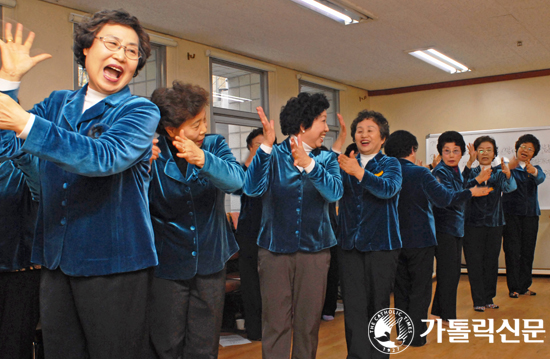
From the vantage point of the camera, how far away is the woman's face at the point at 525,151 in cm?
518

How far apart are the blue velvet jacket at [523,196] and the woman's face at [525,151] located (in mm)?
124

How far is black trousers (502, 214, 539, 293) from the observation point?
5.06 m

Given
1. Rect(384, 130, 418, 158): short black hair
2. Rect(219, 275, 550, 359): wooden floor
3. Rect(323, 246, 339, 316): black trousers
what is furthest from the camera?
Rect(323, 246, 339, 316): black trousers

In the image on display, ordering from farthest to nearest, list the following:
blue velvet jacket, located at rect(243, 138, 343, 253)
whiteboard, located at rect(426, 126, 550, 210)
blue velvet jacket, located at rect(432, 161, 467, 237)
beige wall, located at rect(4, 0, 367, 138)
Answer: whiteboard, located at rect(426, 126, 550, 210), beige wall, located at rect(4, 0, 367, 138), blue velvet jacket, located at rect(432, 161, 467, 237), blue velvet jacket, located at rect(243, 138, 343, 253)

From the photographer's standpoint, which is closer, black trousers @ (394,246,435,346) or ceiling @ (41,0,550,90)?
black trousers @ (394,246,435,346)

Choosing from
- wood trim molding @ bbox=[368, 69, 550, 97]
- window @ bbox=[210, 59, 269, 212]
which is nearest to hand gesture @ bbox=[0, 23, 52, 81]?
window @ bbox=[210, 59, 269, 212]

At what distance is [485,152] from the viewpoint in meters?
4.45

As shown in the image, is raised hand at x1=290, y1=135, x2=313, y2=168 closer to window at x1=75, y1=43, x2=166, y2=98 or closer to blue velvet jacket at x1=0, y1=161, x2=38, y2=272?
blue velvet jacket at x1=0, y1=161, x2=38, y2=272

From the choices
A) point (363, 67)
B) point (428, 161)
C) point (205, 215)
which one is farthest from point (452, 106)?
point (205, 215)

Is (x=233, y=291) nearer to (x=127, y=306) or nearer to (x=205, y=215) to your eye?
(x=205, y=215)

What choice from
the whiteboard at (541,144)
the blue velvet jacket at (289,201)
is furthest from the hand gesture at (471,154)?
the blue velvet jacket at (289,201)

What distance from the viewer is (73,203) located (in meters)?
1.10

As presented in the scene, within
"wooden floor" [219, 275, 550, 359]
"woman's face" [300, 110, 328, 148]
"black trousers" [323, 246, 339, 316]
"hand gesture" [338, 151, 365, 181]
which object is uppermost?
"woman's face" [300, 110, 328, 148]

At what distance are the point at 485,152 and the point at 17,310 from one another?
4039 mm
